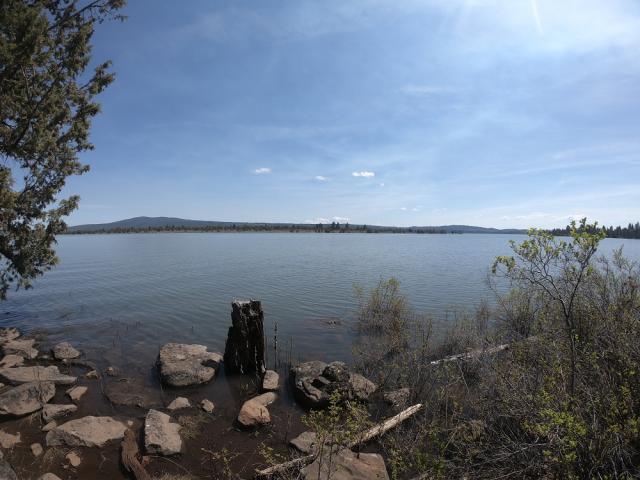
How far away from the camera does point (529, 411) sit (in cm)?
579

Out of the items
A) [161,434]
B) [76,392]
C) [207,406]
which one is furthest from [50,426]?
[207,406]

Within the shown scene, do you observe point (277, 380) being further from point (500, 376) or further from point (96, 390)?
point (500, 376)

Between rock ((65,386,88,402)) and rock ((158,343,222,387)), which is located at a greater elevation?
rock ((158,343,222,387))

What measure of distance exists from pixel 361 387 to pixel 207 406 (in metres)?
5.47

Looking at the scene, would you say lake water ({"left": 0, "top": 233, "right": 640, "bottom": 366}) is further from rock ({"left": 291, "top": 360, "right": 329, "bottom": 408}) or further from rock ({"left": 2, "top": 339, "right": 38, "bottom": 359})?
rock ({"left": 291, "top": 360, "right": 329, "bottom": 408})

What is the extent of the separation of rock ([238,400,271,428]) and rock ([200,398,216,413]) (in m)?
1.40

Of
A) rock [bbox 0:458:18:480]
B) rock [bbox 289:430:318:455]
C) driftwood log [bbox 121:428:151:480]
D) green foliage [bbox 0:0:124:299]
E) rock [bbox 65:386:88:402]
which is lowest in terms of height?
rock [bbox 65:386:88:402]

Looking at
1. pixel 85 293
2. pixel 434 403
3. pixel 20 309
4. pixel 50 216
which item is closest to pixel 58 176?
pixel 50 216

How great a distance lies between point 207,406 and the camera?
1148 cm

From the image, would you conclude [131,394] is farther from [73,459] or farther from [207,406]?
[73,459]

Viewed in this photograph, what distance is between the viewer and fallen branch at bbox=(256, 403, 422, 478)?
743cm

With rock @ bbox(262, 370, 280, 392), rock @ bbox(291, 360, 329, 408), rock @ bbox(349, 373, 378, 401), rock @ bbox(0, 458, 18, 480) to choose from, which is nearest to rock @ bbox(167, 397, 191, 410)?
rock @ bbox(262, 370, 280, 392)

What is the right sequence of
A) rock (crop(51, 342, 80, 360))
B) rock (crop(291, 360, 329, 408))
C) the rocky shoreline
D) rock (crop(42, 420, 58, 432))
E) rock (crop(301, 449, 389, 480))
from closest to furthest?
rock (crop(301, 449, 389, 480)) < the rocky shoreline < rock (crop(42, 420, 58, 432)) < rock (crop(291, 360, 329, 408)) < rock (crop(51, 342, 80, 360))

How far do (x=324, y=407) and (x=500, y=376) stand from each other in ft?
21.2
